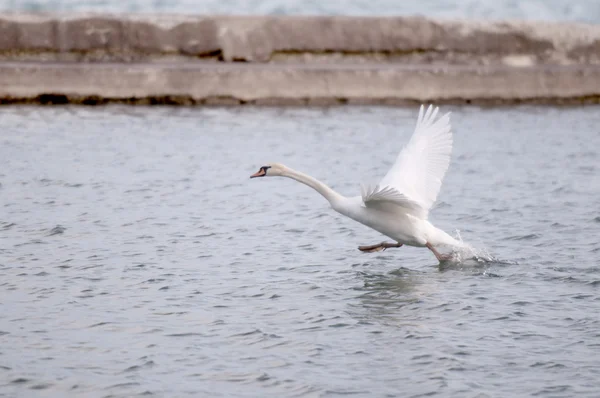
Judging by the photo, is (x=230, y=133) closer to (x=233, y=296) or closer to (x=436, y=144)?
(x=436, y=144)

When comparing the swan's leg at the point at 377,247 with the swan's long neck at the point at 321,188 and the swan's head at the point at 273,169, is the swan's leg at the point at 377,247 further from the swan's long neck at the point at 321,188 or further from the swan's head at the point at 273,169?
the swan's head at the point at 273,169

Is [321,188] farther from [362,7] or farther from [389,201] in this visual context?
[362,7]

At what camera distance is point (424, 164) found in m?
9.69

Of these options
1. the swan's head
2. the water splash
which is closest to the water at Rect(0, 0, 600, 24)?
the swan's head

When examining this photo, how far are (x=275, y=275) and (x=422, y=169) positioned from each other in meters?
1.65

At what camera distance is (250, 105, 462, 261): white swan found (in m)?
9.16

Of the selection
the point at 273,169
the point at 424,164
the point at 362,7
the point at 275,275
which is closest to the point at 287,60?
Answer: the point at 273,169

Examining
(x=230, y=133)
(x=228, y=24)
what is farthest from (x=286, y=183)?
(x=228, y=24)

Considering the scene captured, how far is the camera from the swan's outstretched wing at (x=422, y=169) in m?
9.21

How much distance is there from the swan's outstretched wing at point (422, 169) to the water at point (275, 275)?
55 cm

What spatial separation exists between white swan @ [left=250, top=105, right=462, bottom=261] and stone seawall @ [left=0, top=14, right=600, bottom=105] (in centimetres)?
847

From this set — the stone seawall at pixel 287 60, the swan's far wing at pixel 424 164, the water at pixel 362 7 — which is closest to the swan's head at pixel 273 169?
the swan's far wing at pixel 424 164

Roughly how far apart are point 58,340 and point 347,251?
11.3 feet

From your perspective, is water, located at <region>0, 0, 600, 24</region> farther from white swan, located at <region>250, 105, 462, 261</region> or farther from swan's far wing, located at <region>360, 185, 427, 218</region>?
swan's far wing, located at <region>360, 185, 427, 218</region>
